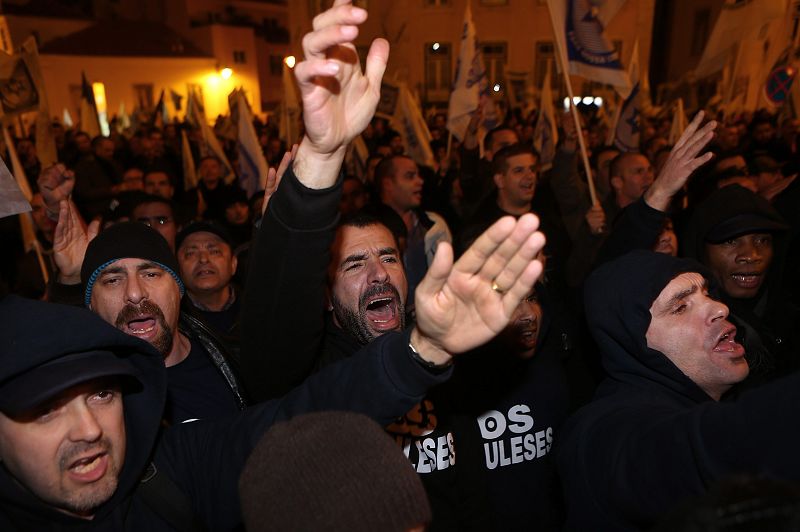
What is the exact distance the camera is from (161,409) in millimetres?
1845

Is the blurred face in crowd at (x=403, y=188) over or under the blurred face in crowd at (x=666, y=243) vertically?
over

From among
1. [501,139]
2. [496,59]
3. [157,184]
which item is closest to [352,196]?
[157,184]

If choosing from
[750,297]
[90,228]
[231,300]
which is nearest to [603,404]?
[750,297]

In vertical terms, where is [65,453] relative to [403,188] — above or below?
below

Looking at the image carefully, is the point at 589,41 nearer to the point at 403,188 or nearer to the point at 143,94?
the point at 403,188

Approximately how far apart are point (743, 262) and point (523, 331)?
159 cm

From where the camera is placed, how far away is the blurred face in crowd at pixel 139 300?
103 inches

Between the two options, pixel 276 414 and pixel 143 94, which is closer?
pixel 276 414

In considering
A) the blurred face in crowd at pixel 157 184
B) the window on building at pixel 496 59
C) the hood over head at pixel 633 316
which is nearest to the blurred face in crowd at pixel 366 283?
the hood over head at pixel 633 316

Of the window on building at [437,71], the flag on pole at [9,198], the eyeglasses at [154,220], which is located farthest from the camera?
the window on building at [437,71]

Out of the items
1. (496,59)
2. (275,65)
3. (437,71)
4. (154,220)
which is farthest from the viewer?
(275,65)

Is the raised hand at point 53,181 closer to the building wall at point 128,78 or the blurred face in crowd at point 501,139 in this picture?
the blurred face in crowd at point 501,139

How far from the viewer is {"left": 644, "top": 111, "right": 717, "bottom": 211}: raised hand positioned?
9.32 feet

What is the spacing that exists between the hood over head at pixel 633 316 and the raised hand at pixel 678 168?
71 centimetres
